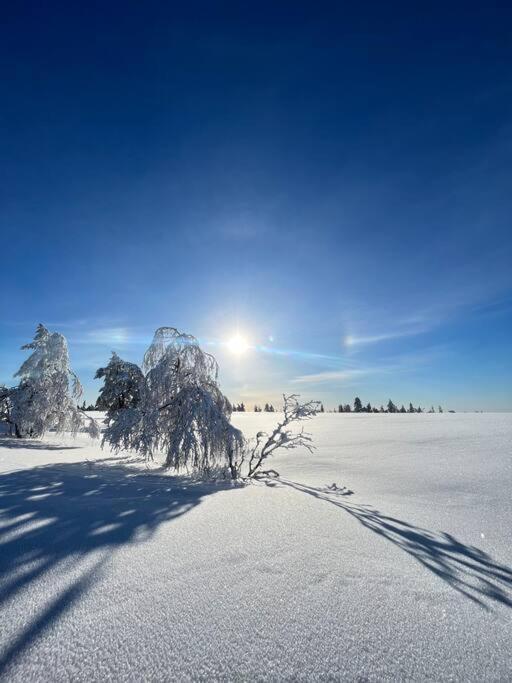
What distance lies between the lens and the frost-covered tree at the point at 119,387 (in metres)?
9.92

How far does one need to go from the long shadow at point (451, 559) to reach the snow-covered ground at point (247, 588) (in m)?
0.02

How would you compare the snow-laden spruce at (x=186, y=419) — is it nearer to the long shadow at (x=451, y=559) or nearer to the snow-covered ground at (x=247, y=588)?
the snow-covered ground at (x=247, y=588)

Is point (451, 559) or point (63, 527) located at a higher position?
point (63, 527)

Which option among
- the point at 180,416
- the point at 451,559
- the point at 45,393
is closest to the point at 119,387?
the point at 180,416

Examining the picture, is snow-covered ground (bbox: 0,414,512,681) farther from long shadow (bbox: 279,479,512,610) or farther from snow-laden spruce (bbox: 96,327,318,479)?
snow-laden spruce (bbox: 96,327,318,479)

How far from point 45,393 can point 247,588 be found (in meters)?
15.3

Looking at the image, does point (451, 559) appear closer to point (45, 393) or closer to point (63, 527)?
point (63, 527)

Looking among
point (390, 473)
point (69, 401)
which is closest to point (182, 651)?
point (390, 473)

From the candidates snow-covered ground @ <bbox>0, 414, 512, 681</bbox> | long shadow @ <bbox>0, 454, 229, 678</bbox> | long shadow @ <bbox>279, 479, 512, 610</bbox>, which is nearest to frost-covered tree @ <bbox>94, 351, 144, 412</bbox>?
long shadow @ <bbox>0, 454, 229, 678</bbox>

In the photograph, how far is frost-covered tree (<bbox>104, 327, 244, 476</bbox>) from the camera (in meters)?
7.02

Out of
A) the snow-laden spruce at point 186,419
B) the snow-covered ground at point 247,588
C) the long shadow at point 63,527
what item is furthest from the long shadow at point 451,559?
the snow-laden spruce at point 186,419

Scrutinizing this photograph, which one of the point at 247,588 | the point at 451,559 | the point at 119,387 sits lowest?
the point at 451,559

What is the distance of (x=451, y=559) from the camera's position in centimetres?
287

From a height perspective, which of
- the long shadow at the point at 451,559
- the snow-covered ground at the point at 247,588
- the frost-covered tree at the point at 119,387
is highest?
the frost-covered tree at the point at 119,387
